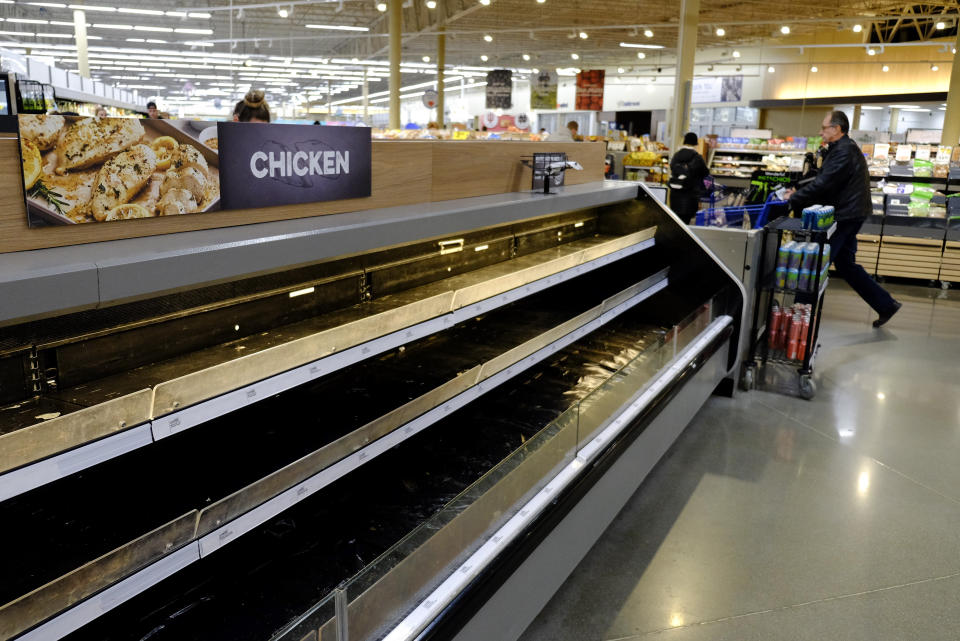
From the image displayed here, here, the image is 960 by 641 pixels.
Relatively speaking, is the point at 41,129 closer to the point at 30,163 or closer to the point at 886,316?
the point at 30,163

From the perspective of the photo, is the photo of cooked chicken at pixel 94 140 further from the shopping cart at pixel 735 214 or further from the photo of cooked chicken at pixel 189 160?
the shopping cart at pixel 735 214

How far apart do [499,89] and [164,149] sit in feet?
57.6

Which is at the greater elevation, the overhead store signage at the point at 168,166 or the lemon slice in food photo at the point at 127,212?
the overhead store signage at the point at 168,166

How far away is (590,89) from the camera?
63.3 feet

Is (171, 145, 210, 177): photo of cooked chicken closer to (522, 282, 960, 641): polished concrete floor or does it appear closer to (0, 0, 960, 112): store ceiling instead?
(522, 282, 960, 641): polished concrete floor

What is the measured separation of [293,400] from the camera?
239 centimetres

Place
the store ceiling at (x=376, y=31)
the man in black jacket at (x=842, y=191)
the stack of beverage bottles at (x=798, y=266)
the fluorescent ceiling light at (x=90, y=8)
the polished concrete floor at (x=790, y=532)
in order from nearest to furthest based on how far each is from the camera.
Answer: the polished concrete floor at (x=790, y=532)
the stack of beverage bottles at (x=798, y=266)
the man in black jacket at (x=842, y=191)
the fluorescent ceiling light at (x=90, y=8)
the store ceiling at (x=376, y=31)

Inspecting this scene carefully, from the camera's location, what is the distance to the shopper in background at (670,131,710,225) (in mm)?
8438

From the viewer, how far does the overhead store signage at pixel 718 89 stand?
22.3m

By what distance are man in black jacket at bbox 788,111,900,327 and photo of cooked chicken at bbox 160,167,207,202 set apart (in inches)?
205

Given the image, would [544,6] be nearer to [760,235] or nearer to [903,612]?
[760,235]

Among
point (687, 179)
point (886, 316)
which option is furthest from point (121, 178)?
point (687, 179)

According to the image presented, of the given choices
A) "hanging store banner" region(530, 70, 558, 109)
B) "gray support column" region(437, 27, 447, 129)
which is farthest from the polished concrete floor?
Answer: "hanging store banner" region(530, 70, 558, 109)

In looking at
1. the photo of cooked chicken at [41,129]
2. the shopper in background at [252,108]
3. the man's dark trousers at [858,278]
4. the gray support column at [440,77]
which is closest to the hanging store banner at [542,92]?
the gray support column at [440,77]
